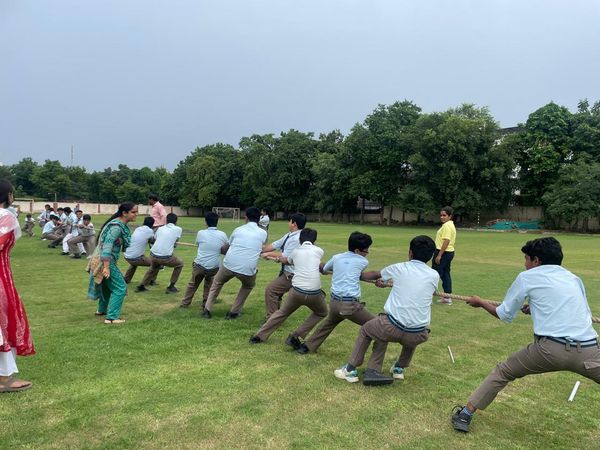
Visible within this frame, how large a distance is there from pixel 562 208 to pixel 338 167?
2809cm

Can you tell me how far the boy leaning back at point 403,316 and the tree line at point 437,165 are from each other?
Result: 45.8m

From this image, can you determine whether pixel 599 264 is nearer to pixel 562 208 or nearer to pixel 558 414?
pixel 558 414

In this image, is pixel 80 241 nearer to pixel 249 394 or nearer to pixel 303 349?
pixel 303 349

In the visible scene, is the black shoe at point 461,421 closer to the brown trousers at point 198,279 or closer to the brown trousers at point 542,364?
the brown trousers at point 542,364

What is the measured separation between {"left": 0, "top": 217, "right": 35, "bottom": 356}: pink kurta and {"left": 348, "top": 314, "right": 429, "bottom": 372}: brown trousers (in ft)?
12.0

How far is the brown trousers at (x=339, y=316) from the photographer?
5.69m


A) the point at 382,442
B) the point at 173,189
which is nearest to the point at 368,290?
the point at 382,442

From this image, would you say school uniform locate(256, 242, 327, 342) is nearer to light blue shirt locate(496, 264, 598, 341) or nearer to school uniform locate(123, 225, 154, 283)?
light blue shirt locate(496, 264, 598, 341)

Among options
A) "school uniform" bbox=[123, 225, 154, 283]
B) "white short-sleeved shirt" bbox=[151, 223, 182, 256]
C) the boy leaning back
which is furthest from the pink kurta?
"school uniform" bbox=[123, 225, 154, 283]

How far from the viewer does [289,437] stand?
391 cm

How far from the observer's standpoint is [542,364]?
12.9 ft

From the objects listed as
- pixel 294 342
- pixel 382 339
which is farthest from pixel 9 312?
pixel 382 339

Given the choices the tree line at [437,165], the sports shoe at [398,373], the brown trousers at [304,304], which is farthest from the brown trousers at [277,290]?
the tree line at [437,165]

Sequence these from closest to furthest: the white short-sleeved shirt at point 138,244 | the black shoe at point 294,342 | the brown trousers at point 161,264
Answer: the black shoe at point 294,342 < the brown trousers at point 161,264 < the white short-sleeved shirt at point 138,244
